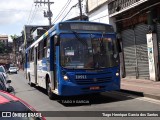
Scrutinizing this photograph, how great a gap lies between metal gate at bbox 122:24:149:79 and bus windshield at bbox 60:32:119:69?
26.7 feet

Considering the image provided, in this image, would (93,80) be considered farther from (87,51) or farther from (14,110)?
(14,110)

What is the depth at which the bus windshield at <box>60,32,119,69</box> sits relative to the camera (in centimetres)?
1191

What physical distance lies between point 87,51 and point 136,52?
986 centimetres

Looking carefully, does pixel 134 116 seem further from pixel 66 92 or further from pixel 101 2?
pixel 101 2

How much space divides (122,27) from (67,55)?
40.9ft

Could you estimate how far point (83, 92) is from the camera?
11875mm

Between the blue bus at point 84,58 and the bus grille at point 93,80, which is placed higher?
the blue bus at point 84,58

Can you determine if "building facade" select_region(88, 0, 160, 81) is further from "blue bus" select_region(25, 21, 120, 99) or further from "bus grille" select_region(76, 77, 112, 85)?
"bus grille" select_region(76, 77, 112, 85)

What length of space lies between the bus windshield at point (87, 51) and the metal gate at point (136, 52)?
8.15 metres

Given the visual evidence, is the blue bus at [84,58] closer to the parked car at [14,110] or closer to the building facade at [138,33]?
the building facade at [138,33]

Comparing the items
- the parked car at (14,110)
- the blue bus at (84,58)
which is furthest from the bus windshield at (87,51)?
the parked car at (14,110)

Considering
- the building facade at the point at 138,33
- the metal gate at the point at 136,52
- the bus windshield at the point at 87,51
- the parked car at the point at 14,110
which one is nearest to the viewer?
the parked car at the point at 14,110

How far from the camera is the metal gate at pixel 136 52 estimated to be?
2041 centimetres

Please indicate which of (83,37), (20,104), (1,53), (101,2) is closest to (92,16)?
(101,2)
